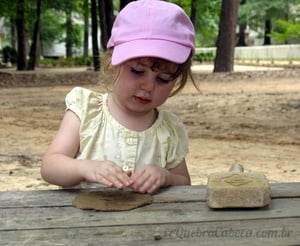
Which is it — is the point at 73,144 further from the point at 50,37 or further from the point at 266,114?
the point at 50,37

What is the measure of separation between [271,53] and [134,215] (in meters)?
33.1

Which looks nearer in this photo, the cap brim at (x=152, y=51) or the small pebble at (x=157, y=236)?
the small pebble at (x=157, y=236)

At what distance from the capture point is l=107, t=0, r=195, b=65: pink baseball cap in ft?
5.83

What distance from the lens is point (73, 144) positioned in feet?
6.54

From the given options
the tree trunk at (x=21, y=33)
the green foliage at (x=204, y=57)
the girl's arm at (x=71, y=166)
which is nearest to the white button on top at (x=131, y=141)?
the girl's arm at (x=71, y=166)

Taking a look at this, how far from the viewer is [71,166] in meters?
1.81

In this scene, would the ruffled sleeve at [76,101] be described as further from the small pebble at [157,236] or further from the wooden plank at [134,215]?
the small pebble at [157,236]

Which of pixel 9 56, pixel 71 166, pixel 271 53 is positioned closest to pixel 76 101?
pixel 71 166

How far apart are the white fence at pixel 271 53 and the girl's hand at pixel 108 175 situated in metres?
28.3

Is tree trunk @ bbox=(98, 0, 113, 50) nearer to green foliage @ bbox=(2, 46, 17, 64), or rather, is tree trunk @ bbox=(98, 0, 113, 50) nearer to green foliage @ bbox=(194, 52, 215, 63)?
green foliage @ bbox=(194, 52, 215, 63)

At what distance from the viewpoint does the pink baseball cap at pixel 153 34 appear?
5.83ft

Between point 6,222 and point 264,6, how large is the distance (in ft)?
129


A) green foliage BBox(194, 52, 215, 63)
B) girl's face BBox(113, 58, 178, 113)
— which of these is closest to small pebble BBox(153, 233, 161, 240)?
girl's face BBox(113, 58, 178, 113)

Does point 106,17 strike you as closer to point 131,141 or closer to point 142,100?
point 131,141
